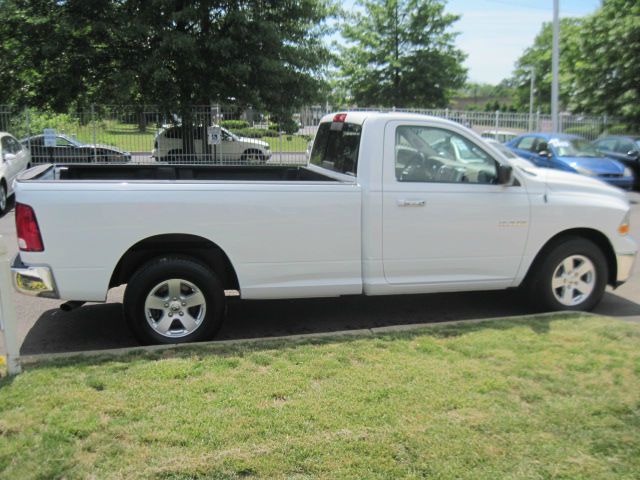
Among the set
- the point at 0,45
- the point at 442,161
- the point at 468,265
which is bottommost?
the point at 468,265

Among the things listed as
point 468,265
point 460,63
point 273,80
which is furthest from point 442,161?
point 460,63

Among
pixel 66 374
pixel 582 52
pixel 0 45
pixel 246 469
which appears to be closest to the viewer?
pixel 246 469

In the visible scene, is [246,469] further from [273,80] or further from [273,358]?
[273,80]

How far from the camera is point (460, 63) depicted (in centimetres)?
3142

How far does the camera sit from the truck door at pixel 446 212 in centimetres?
505

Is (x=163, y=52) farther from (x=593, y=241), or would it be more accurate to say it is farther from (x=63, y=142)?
(x=593, y=241)

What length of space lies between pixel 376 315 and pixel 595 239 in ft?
7.40

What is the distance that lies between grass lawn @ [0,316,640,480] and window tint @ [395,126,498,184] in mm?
1477

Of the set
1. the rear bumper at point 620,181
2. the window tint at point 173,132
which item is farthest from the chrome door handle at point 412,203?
the window tint at point 173,132

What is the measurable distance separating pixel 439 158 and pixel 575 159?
11.2 meters

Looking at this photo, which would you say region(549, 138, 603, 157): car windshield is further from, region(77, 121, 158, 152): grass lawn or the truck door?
region(77, 121, 158, 152): grass lawn

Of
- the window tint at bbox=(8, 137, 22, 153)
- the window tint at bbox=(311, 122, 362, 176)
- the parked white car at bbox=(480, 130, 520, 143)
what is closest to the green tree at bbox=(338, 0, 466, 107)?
the parked white car at bbox=(480, 130, 520, 143)

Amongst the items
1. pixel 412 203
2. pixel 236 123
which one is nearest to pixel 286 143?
pixel 236 123

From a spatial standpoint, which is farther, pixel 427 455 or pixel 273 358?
pixel 273 358
